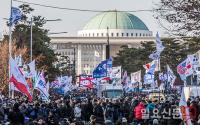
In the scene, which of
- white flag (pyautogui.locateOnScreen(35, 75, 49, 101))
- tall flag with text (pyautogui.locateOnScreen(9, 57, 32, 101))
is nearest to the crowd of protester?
tall flag with text (pyautogui.locateOnScreen(9, 57, 32, 101))

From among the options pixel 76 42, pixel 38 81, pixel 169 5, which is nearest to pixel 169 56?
pixel 38 81

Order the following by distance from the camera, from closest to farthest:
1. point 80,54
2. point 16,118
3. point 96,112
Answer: point 16,118 < point 96,112 < point 80,54

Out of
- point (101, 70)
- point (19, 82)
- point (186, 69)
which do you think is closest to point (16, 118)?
point (19, 82)

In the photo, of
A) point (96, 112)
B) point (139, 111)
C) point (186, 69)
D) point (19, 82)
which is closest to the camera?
point (139, 111)

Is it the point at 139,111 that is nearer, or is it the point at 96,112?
the point at 139,111

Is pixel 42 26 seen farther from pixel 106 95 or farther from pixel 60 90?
pixel 106 95

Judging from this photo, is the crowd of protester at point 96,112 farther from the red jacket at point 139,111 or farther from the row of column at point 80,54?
the row of column at point 80,54

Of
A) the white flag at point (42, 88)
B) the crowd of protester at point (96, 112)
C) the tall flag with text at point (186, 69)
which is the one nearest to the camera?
the crowd of protester at point (96, 112)

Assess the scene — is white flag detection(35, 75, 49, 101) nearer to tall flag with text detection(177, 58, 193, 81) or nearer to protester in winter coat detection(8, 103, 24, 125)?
protester in winter coat detection(8, 103, 24, 125)

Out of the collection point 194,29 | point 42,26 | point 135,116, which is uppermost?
point 42,26

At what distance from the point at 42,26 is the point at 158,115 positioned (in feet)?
194

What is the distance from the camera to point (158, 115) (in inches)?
1141

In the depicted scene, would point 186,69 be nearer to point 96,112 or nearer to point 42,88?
point 42,88

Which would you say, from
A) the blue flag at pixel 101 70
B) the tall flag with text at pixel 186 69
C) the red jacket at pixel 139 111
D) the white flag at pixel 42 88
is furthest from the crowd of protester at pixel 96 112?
the blue flag at pixel 101 70
